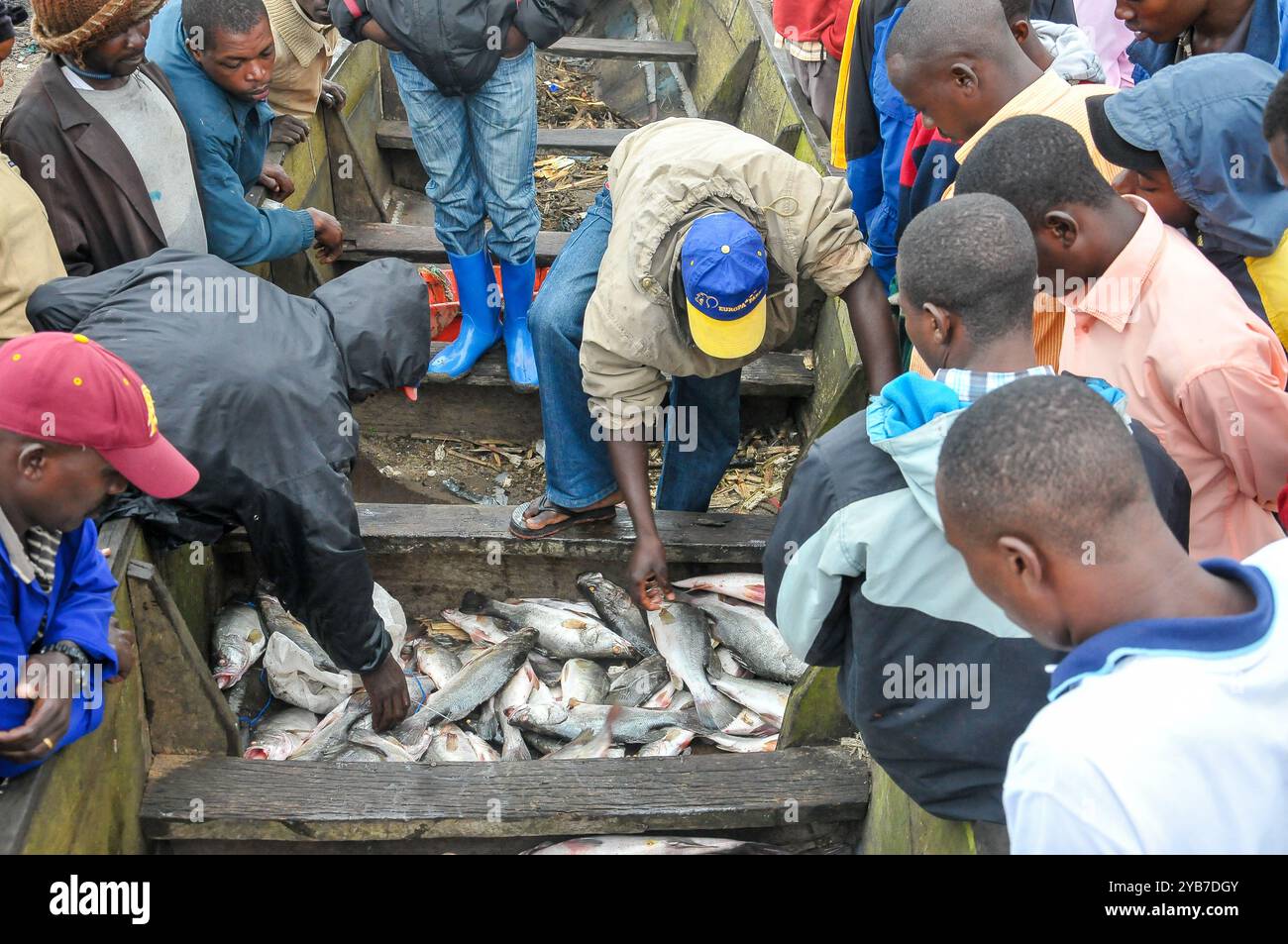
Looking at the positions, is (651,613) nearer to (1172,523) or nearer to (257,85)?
(1172,523)

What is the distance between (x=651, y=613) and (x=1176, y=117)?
2295mm

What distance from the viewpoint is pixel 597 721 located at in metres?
3.87

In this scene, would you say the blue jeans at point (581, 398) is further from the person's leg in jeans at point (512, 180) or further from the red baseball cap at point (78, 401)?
the red baseball cap at point (78, 401)

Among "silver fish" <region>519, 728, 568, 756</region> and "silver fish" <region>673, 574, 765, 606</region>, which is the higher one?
"silver fish" <region>673, 574, 765, 606</region>

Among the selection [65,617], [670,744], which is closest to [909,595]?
[670,744]

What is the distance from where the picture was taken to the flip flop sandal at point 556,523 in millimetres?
4211

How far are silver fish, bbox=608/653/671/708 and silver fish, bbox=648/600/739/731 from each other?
0.05m

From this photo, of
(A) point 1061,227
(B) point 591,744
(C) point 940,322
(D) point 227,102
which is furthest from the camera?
(D) point 227,102

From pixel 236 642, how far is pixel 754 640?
1817 millimetres

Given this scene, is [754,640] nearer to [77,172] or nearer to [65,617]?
[65,617]

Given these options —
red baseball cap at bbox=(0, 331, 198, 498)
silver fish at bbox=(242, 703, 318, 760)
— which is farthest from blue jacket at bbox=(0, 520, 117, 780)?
silver fish at bbox=(242, 703, 318, 760)

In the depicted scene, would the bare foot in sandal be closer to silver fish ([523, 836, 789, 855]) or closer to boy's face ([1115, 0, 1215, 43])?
silver fish ([523, 836, 789, 855])

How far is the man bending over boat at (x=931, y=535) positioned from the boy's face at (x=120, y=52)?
265cm

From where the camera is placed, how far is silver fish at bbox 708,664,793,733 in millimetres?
3939
